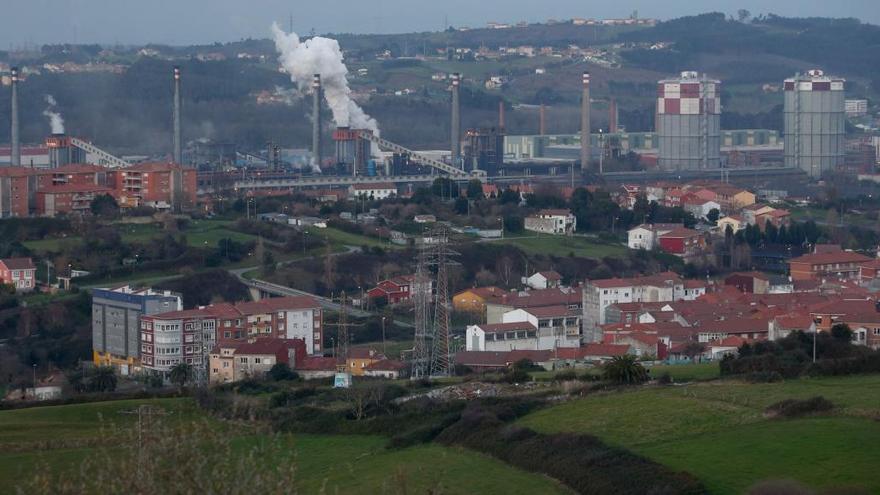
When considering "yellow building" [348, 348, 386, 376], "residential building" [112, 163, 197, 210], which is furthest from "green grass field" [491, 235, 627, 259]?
"yellow building" [348, 348, 386, 376]

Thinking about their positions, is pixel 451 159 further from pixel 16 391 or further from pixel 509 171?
pixel 16 391

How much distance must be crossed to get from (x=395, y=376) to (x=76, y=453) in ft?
20.0

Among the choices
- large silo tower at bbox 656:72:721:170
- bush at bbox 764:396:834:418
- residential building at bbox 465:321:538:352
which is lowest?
residential building at bbox 465:321:538:352

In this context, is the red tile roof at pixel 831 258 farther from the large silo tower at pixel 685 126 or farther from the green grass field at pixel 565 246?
the large silo tower at pixel 685 126

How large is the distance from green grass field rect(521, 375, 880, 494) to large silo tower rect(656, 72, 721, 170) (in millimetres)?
36430

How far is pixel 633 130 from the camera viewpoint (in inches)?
2395

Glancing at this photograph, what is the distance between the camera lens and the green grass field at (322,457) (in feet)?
35.9

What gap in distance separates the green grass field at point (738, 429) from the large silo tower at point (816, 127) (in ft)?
120

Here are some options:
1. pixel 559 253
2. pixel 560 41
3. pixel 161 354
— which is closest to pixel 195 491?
pixel 161 354

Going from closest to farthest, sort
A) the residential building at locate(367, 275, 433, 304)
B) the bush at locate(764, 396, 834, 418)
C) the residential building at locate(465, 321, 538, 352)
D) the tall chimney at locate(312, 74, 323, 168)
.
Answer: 1. the bush at locate(764, 396, 834, 418)
2. the residential building at locate(465, 321, 538, 352)
3. the residential building at locate(367, 275, 433, 304)
4. the tall chimney at locate(312, 74, 323, 168)

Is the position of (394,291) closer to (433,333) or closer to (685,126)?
(433,333)

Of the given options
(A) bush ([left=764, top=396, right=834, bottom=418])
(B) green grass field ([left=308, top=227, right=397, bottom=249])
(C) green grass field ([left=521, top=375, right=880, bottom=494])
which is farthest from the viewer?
(B) green grass field ([left=308, top=227, right=397, bottom=249])

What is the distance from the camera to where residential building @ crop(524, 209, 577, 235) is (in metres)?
31.2

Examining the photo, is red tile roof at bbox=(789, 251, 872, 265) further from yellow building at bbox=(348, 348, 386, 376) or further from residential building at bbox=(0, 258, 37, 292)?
residential building at bbox=(0, 258, 37, 292)
